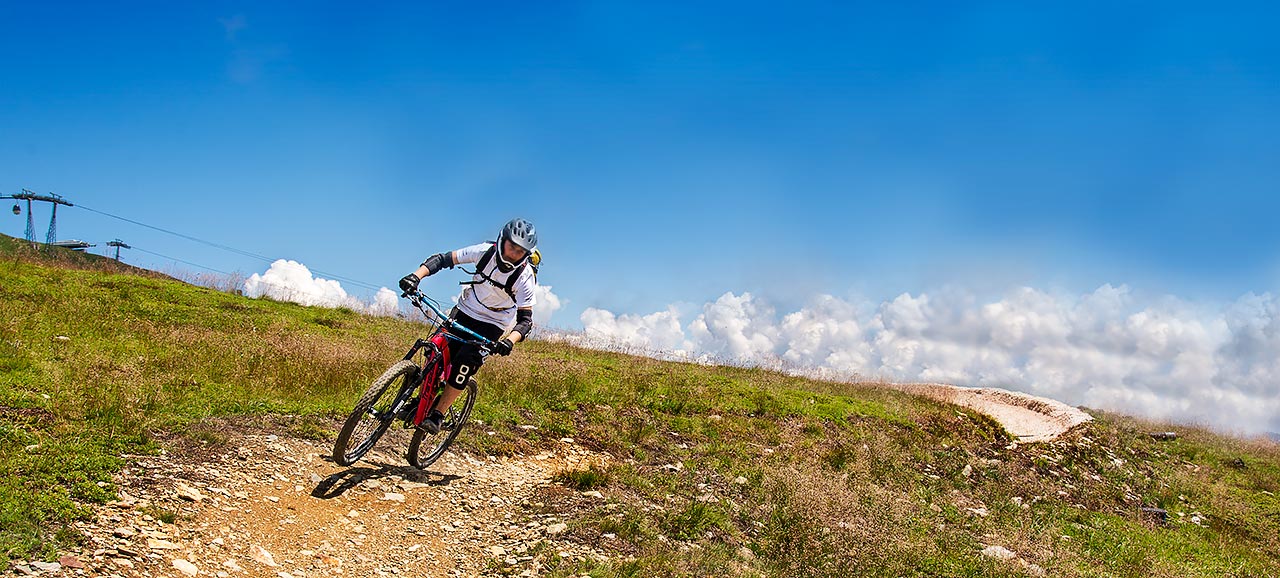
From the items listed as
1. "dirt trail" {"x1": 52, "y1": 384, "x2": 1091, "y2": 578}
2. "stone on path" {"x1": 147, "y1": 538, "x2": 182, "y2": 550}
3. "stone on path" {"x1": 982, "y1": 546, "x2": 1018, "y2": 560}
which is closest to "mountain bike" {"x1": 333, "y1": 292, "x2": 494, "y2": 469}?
"dirt trail" {"x1": 52, "y1": 384, "x2": 1091, "y2": 578}

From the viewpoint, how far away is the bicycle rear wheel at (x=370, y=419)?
7.77 m

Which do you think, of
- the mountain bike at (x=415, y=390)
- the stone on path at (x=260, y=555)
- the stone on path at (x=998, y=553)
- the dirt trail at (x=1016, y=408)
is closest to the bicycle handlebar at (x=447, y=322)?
the mountain bike at (x=415, y=390)

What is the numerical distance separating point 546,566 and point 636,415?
746 centimetres

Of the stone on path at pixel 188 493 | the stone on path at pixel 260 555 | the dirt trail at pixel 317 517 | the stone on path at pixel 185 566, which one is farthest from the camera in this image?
the stone on path at pixel 188 493

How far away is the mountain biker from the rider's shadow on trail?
2.55 ft

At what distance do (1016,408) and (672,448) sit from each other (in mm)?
17853

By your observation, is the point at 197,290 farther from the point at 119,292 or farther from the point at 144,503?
the point at 144,503

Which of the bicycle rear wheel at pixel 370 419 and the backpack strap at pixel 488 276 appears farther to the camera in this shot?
the backpack strap at pixel 488 276

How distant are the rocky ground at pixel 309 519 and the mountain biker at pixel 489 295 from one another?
108 centimetres

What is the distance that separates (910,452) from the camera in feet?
50.4

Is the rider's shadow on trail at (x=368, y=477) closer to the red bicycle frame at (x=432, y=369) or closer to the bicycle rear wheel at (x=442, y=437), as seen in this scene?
the bicycle rear wheel at (x=442, y=437)

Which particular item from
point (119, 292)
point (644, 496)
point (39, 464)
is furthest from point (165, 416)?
point (119, 292)

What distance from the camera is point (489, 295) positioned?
344 inches

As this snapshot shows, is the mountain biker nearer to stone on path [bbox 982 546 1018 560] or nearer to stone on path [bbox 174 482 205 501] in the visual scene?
stone on path [bbox 174 482 205 501]
